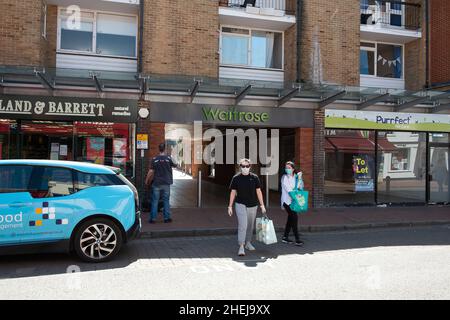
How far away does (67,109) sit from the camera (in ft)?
36.5

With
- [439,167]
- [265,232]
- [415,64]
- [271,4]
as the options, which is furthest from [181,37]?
[439,167]

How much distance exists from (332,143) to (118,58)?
24.6 ft

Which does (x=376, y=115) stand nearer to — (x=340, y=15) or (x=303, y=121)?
(x=303, y=121)

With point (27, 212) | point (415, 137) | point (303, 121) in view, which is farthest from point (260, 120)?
point (27, 212)

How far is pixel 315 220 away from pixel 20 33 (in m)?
9.52

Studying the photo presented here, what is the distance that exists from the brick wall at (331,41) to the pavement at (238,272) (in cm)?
710

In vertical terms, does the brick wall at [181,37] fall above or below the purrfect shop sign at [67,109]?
above

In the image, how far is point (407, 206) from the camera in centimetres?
1405

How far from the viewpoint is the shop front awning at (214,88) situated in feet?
34.0

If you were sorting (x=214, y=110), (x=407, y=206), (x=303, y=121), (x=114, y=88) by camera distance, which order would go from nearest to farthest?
1. (x=114, y=88)
2. (x=214, y=110)
3. (x=303, y=121)
4. (x=407, y=206)

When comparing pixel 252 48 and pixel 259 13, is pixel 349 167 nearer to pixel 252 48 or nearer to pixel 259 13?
pixel 252 48

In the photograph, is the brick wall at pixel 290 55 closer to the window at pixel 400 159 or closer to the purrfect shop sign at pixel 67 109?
the window at pixel 400 159

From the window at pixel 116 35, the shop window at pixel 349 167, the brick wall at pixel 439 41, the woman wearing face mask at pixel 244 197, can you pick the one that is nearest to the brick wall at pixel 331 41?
the shop window at pixel 349 167
